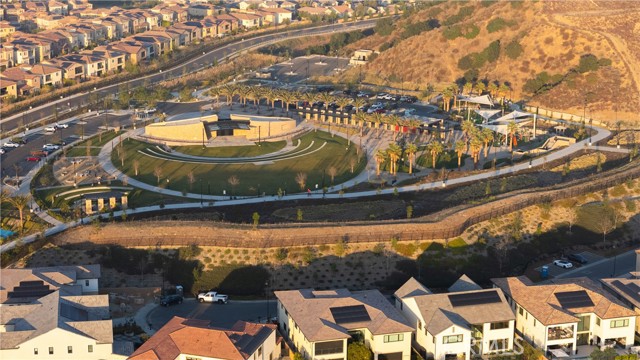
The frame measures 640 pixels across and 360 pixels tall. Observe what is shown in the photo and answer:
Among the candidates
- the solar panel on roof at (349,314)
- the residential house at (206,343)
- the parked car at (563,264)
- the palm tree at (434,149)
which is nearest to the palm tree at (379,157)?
the palm tree at (434,149)

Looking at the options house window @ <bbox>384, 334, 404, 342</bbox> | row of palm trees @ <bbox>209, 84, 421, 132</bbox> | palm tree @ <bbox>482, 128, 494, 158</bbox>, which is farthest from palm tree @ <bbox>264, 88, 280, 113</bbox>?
house window @ <bbox>384, 334, 404, 342</bbox>

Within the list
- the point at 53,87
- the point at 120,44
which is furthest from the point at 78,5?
the point at 53,87

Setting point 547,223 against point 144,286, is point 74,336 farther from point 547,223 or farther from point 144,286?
point 547,223

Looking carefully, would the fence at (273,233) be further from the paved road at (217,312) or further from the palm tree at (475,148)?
the palm tree at (475,148)

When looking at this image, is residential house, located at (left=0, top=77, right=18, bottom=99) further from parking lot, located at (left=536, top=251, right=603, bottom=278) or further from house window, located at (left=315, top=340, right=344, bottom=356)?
house window, located at (left=315, top=340, right=344, bottom=356)

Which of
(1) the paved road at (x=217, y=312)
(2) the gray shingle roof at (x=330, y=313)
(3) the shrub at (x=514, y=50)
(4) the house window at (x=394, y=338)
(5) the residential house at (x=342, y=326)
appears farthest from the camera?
(3) the shrub at (x=514, y=50)
